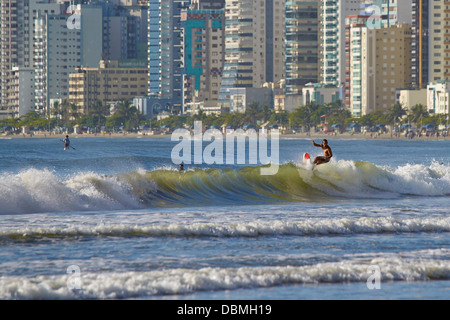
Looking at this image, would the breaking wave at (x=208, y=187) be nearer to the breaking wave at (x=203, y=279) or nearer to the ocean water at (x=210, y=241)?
the ocean water at (x=210, y=241)

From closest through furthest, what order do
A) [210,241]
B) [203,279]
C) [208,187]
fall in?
1. [203,279]
2. [210,241]
3. [208,187]

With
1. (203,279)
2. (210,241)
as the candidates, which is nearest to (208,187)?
(210,241)

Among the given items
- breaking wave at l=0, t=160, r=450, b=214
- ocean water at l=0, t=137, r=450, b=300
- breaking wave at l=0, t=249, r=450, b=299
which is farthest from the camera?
breaking wave at l=0, t=160, r=450, b=214

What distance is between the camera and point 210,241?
73.6 feet

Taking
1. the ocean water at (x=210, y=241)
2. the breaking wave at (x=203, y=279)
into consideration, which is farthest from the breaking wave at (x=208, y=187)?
the breaking wave at (x=203, y=279)

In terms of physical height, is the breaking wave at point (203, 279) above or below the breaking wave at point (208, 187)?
below

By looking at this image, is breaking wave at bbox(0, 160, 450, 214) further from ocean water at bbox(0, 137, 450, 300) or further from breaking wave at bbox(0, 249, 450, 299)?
breaking wave at bbox(0, 249, 450, 299)

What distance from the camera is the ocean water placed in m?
17.1

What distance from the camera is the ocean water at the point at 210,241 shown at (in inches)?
674

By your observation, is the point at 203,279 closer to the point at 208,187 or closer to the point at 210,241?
the point at 210,241

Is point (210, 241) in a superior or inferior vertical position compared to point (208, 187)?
inferior

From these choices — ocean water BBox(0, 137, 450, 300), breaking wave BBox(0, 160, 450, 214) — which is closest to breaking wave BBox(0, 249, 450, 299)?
ocean water BBox(0, 137, 450, 300)

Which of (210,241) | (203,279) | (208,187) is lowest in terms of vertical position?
(203,279)
